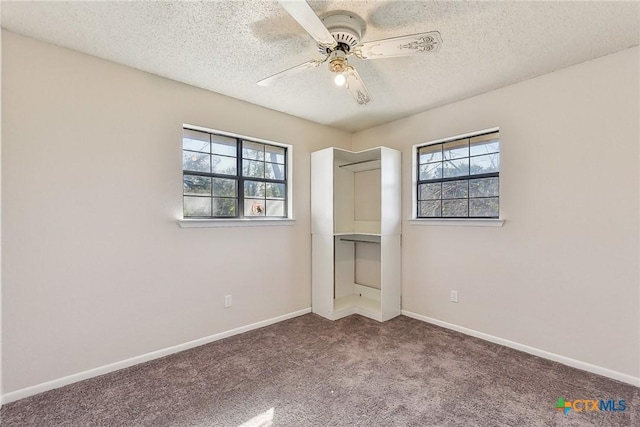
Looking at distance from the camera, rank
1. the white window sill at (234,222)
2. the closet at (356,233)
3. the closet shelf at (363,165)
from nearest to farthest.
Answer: the white window sill at (234,222), the closet at (356,233), the closet shelf at (363,165)

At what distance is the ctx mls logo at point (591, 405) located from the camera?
1976 mm

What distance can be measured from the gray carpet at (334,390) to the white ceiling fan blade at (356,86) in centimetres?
224

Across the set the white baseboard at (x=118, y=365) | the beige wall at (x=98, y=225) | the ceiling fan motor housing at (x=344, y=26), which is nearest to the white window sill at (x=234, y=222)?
the beige wall at (x=98, y=225)

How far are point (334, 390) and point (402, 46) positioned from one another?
93.2 inches

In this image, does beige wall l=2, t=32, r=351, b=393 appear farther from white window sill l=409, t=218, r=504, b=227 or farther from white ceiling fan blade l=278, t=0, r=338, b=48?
white window sill l=409, t=218, r=504, b=227

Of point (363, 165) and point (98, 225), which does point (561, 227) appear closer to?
point (363, 165)

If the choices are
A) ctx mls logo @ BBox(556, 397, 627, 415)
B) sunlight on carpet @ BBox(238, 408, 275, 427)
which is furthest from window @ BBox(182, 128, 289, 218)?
ctx mls logo @ BBox(556, 397, 627, 415)

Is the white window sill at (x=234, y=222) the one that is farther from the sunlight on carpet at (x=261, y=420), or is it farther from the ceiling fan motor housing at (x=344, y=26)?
the ceiling fan motor housing at (x=344, y=26)

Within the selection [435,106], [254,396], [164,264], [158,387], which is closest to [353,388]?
[254,396]

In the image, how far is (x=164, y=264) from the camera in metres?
2.76

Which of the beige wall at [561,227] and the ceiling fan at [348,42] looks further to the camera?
the beige wall at [561,227]

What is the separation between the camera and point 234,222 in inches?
126

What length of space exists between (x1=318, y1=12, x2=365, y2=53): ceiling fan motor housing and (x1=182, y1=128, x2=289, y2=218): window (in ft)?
5.70

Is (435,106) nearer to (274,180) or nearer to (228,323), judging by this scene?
(274,180)
